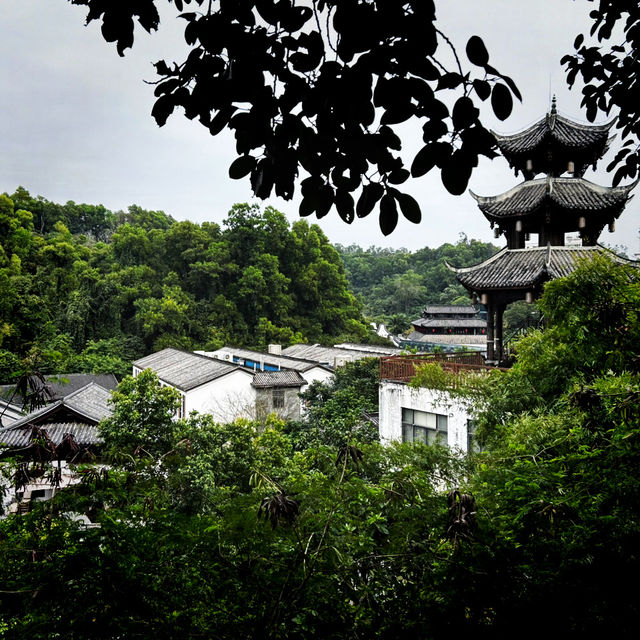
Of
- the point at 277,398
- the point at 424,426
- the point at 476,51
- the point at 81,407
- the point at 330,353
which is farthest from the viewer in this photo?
the point at 330,353

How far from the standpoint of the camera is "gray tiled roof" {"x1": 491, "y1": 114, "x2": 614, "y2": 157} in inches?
392

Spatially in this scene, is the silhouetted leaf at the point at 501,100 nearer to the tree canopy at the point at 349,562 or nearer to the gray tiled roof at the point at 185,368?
the tree canopy at the point at 349,562

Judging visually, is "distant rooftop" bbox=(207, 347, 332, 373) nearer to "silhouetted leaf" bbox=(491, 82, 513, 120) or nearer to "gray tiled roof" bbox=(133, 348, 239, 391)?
"gray tiled roof" bbox=(133, 348, 239, 391)

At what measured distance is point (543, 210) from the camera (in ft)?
32.7

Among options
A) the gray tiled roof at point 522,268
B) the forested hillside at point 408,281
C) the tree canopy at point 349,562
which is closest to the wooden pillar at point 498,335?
the gray tiled roof at point 522,268

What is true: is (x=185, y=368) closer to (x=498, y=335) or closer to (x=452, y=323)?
(x=498, y=335)

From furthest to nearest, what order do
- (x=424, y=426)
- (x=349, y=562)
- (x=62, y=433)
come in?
(x=62, y=433) < (x=424, y=426) < (x=349, y=562)

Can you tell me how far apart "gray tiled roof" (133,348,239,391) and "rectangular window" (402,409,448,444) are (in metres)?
10.2

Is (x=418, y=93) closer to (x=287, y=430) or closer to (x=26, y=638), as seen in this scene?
(x=26, y=638)

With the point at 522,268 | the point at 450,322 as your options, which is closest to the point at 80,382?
the point at 522,268

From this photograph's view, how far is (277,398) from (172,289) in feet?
53.8

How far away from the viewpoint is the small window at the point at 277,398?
19172mm

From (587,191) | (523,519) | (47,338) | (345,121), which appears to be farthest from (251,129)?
(47,338)

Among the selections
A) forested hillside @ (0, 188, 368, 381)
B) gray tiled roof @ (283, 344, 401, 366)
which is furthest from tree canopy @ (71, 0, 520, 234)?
forested hillside @ (0, 188, 368, 381)
